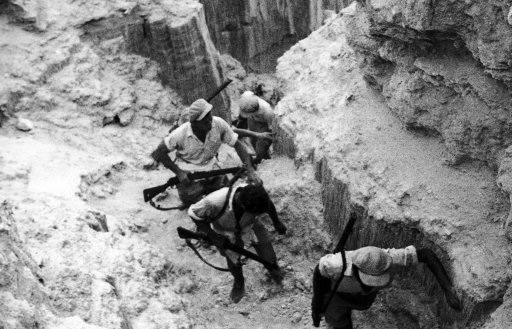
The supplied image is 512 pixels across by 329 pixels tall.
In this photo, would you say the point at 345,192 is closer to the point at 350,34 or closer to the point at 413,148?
the point at 413,148

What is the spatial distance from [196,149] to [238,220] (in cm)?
138

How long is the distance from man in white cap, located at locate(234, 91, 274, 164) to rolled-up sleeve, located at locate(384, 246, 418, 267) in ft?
9.96

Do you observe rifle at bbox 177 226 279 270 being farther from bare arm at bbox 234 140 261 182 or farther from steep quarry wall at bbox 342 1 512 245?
steep quarry wall at bbox 342 1 512 245

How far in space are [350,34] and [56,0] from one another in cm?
504

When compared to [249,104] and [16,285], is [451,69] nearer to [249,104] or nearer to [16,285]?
[249,104]

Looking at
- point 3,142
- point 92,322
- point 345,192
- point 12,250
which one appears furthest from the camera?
point 3,142

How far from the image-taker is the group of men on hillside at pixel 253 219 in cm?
424

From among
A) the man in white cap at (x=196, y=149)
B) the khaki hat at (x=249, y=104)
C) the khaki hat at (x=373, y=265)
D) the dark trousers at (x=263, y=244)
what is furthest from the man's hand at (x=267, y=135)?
the khaki hat at (x=373, y=265)

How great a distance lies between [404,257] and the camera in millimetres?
4266

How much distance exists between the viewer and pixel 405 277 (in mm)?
4789

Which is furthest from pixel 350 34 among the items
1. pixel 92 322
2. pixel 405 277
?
pixel 92 322

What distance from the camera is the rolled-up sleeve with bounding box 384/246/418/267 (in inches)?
167

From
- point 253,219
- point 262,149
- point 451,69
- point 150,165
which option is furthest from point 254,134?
point 451,69

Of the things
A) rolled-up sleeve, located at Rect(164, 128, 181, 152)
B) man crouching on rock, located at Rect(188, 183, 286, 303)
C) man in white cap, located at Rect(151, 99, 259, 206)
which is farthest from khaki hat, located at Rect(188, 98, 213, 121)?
man crouching on rock, located at Rect(188, 183, 286, 303)
